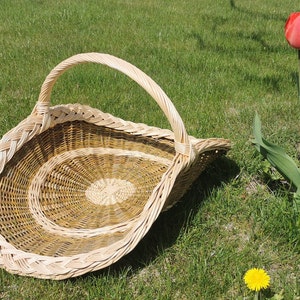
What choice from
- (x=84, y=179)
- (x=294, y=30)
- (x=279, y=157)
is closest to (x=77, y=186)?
(x=84, y=179)

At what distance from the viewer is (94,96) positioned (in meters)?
2.92

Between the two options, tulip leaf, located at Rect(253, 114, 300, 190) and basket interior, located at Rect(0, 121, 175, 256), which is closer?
tulip leaf, located at Rect(253, 114, 300, 190)

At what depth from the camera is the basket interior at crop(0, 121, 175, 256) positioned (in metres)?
1.75

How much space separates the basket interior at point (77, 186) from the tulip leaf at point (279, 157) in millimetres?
541

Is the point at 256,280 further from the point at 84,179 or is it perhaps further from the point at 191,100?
the point at 191,100

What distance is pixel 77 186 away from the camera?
2166 mm

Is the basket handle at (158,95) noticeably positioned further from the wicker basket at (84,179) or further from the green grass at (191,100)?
the green grass at (191,100)

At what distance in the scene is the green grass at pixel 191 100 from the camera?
5.14ft

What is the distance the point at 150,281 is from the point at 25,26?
3.30m

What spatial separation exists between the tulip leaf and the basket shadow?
1.24 ft

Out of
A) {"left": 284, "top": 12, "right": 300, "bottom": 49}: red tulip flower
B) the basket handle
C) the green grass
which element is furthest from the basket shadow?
{"left": 284, "top": 12, "right": 300, "bottom": 49}: red tulip flower

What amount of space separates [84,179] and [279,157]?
0.95 metres

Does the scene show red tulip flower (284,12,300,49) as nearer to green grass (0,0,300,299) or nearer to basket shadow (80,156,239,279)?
green grass (0,0,300,299)

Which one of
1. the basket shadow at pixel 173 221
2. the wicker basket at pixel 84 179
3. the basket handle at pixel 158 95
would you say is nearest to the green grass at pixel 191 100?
the basket shadow at pixel 173 221
